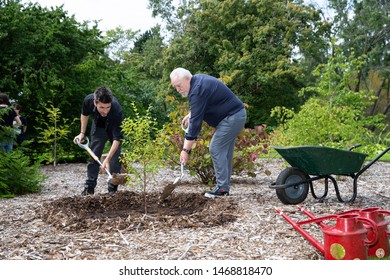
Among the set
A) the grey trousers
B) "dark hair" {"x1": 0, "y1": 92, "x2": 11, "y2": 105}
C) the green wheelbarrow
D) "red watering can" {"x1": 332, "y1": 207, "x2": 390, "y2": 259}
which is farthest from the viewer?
"dark hair" {"x1": 0, "y1": 92, "x2": 11, "y2": 105}

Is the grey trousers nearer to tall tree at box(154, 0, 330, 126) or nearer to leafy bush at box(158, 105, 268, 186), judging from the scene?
leafy bush at box(158, 105, 268, 186)

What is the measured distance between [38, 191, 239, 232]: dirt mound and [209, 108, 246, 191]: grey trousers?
11.1 inches

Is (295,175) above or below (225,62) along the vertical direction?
below

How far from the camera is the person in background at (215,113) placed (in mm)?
4555

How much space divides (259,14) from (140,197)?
18.9 m

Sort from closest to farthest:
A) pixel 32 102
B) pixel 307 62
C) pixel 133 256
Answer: pixel 133 256
pixel 32 102
pixel 307 62

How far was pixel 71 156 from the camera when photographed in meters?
10.8

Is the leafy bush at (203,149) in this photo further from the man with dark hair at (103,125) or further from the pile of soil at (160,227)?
the man with dark hair at (103,125)

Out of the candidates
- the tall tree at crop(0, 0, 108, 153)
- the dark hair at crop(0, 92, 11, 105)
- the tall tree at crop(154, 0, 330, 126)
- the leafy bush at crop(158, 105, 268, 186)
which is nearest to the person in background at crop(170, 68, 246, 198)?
the leafy bush at crop(158, 105, 268, 186)

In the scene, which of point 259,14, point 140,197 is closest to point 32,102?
point 140,197

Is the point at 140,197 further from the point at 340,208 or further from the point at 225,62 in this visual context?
the point at 225,62

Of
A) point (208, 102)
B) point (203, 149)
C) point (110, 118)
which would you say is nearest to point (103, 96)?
point (110, 118)

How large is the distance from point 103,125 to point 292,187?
2.12m

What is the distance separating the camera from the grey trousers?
4.91m
